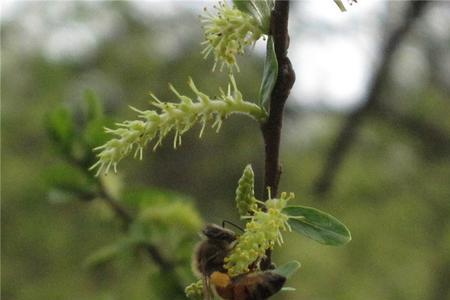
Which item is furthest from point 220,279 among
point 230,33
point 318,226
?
point 230,33

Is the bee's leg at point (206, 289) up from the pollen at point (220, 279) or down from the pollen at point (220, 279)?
down

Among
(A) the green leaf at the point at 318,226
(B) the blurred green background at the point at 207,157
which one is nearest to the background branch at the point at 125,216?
(A) the green leaf at the point at 318,226

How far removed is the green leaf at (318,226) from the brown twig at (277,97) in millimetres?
52

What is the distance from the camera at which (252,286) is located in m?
0.70

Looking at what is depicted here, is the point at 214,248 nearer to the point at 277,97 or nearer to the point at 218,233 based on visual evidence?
the point at 218,233

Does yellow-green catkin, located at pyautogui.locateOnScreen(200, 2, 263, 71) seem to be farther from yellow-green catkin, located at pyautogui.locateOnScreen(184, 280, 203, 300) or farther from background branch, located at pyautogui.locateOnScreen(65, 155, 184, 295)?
background branch, located at pyautogui.locateOnScreen(65, 155, 184, 295)

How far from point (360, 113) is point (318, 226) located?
1.76 meters

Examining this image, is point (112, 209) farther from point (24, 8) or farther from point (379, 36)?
point (24, 8)

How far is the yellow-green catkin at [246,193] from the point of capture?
0.76 metres

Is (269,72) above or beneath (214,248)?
above

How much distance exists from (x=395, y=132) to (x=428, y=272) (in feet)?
2.21

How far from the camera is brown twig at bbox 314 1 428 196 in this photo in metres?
2.43

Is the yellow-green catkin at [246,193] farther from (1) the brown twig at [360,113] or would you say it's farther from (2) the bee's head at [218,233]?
(1) the brown twig at [360,113]

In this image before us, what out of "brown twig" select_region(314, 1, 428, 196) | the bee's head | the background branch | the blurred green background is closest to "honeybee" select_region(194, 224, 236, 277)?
the bee's head
